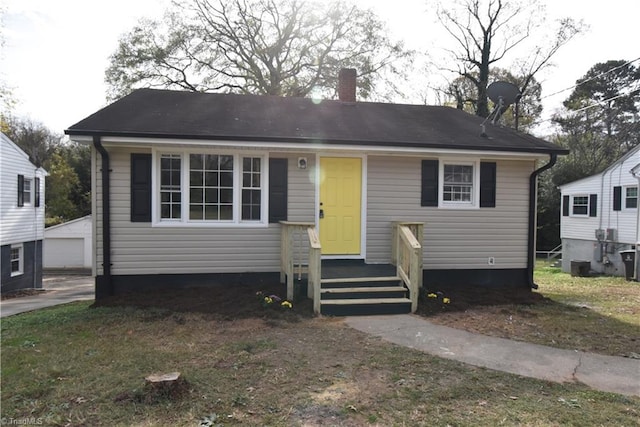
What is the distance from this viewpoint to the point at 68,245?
26.8m

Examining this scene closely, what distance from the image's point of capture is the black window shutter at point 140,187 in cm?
750

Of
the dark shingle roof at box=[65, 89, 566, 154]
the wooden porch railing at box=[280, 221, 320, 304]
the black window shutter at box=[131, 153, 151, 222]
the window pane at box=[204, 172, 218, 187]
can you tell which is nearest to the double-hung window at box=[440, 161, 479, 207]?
the dark shingle roof at box=[65, 89, 566, 154]

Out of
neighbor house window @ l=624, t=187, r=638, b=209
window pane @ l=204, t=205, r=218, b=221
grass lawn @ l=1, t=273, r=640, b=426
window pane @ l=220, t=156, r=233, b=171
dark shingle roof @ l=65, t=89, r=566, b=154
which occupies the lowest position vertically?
grass lawn @ l=1, t=273, r=640, b=426

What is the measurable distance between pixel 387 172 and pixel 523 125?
84.4 ft

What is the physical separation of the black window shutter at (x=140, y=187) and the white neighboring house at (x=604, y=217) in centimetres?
1558

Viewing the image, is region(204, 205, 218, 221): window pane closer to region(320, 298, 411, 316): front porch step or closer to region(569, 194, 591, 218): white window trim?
region(320, 298, 411, 316): front porch step

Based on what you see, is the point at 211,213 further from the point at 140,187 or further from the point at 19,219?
the point at 19,219

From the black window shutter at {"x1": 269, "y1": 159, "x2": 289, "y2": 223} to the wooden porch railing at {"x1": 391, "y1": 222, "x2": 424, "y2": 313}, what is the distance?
2200 mm

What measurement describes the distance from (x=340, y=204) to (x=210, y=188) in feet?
8.26

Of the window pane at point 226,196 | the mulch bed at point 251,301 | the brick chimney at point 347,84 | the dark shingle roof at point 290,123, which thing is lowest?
the mulch bed at point 251,301

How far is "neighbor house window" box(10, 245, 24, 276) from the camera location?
17641 millimetres

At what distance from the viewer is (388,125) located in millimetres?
9125

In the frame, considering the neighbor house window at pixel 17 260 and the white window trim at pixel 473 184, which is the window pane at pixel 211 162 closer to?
the white window trim at pixel 473 184

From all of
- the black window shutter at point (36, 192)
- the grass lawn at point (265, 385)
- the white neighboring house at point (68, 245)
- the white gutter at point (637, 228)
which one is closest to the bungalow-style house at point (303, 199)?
the grass lawn at point (265, 385)
